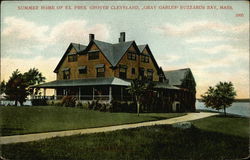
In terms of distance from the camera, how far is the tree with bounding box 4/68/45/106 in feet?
29.7

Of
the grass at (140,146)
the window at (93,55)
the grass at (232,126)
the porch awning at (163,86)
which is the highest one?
the window at (93,55)

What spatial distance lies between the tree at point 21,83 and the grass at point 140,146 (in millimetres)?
2169

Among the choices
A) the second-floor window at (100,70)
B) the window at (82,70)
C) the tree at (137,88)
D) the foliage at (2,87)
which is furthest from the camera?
the second-floor window at (100,70)

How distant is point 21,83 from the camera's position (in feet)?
31.9

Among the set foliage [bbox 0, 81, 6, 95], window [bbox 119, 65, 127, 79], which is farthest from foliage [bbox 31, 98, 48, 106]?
window [bbox 119, 65, 127, 79]

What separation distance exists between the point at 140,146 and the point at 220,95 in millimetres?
3540

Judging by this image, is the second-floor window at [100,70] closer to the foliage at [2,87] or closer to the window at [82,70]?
the window at [82,70]

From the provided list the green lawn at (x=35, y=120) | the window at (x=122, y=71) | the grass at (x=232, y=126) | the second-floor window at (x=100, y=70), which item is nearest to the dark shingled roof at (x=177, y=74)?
the grass at (x=232, y=126)

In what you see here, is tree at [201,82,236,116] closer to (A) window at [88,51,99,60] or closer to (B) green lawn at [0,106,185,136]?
(B) green lawn at [0,106,185,136]

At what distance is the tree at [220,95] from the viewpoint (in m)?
9.28

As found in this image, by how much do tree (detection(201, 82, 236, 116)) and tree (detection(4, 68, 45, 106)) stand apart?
19.4 feet

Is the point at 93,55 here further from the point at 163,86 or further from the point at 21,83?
the point at 21,83

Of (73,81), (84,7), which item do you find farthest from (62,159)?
(73,81)

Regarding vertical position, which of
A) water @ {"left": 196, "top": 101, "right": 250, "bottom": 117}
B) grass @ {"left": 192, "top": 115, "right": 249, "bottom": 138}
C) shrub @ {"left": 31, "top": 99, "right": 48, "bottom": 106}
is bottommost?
grass @ {"left": 192, "top": 115, "right": 249, "bottom": 138}
